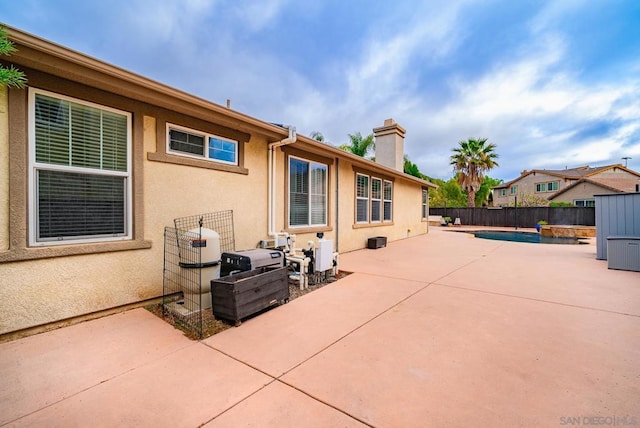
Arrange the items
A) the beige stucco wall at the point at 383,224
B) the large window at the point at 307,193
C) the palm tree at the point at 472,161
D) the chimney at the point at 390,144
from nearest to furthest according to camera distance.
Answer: the large window at the point at 307,193
the beige stucco wall at the point at 383,224
the chimney at the point at 390,144
the palm tree at the point at 472,161

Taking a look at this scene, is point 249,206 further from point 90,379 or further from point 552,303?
point 552,303

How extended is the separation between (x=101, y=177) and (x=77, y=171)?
0.26 metres

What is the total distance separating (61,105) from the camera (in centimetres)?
332

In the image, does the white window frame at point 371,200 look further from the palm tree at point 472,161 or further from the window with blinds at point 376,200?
the palm tree at point 472,161

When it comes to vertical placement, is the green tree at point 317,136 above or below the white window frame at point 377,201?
above

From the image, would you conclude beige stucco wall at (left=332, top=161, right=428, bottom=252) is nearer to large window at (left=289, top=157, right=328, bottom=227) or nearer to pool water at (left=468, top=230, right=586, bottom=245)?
large window at (left=289, top=157, right=328, bottom=227)

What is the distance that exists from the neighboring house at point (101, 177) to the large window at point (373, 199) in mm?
4480

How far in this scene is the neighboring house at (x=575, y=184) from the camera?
2516 cm

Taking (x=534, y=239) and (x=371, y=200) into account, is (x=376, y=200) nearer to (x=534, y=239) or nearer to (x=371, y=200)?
(x=371, y=200)

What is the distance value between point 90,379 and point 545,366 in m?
4.06

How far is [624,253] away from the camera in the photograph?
20.7ft

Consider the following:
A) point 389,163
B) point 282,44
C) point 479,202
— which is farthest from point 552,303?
point 479,202

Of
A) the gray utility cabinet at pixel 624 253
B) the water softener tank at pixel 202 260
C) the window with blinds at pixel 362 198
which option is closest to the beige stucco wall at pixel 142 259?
the water softener tank at pixel 202 260

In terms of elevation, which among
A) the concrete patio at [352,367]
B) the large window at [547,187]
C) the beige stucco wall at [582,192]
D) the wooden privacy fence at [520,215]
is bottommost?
the concrete patio at [352,367]
